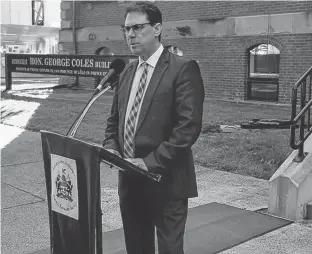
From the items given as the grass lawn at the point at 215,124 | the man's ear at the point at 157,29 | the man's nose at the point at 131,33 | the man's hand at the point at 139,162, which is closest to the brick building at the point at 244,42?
the grass lawn at the point at 215,124

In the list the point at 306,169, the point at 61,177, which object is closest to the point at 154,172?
the point at 61,177

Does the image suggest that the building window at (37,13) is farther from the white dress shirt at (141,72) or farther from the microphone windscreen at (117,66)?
the white dress shirt at (141,72)

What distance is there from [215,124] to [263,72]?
4.97m

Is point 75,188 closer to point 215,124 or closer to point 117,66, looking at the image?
point 117,66

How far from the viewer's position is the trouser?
297 centimetres

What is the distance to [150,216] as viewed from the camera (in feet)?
10.2

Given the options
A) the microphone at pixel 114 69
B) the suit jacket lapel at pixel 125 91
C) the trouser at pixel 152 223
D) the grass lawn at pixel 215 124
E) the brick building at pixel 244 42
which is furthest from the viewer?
the brick building at pixel 244 42

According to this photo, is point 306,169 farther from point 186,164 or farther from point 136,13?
point 136,13

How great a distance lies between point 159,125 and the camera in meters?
2.93

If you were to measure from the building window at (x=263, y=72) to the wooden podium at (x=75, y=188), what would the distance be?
1205cm

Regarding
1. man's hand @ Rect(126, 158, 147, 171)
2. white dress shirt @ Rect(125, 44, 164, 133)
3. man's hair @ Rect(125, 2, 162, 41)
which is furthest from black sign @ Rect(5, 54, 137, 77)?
man's hand @ Rect(126, 158, 147, 171)

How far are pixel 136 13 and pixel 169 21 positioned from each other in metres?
14.2

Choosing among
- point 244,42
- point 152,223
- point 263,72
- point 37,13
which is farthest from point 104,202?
point 37,13

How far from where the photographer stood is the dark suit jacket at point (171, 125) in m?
2.85
